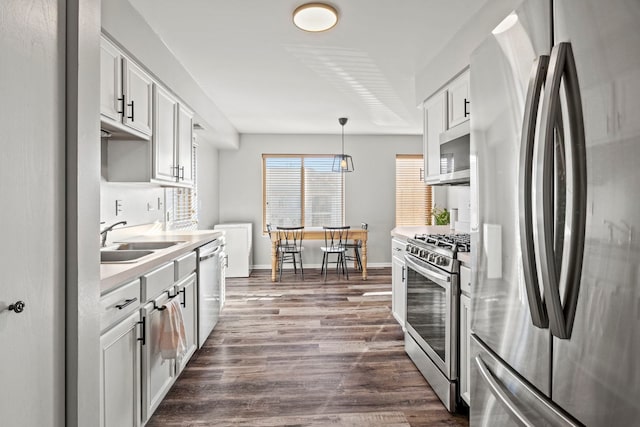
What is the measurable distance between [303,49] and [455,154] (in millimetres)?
1483

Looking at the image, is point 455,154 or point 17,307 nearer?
point 17,307

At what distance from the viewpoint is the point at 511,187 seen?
115 centimetres

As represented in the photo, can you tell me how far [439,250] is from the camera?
2.33m

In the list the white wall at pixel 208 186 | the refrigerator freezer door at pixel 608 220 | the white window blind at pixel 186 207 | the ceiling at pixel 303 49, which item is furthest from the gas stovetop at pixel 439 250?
the white wall at pixel 208 186

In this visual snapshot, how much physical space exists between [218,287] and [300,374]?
53.5 inches

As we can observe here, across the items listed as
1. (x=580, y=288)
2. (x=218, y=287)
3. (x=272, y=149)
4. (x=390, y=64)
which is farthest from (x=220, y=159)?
(x=580, y=288)

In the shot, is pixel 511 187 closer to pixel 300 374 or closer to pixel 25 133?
pixel 25 133

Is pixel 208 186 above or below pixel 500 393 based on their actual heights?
above

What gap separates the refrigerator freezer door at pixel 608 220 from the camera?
0.73 m

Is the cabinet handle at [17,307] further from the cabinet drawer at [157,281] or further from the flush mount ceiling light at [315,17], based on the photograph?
the flush mount ceiling light at [315,17]

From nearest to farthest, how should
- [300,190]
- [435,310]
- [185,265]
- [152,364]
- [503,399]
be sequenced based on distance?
[503,399] < [152,364] < [435,310] < [185,265] < [300,190]

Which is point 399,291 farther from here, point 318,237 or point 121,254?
point 318,237

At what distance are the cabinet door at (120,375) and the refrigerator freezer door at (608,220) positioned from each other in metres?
1.58

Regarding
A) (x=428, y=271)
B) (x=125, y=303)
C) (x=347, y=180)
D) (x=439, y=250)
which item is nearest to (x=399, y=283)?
(x=428, y=271)
